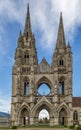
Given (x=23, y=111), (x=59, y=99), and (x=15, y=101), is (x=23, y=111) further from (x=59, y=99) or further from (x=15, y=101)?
(x=59, y=99)

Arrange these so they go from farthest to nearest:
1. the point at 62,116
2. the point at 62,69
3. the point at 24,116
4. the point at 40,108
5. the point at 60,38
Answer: the point at 60,38, the point at 62,69, the point at 40,108, the point at 24,116, the point at 62,116

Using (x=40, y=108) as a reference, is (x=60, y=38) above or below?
above

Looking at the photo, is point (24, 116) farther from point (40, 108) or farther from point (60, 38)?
point (60, 38)

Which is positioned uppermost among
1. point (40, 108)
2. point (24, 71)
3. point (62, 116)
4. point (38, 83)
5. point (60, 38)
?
point (60, 38)

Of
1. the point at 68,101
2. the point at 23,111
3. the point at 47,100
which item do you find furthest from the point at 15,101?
the point at 68,101

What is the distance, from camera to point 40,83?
81.1 meters

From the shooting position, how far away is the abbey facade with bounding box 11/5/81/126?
7600 cm

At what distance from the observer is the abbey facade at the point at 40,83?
76000 mm

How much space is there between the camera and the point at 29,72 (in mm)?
80312

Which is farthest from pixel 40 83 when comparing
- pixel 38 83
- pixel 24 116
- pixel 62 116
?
pixel 62 116

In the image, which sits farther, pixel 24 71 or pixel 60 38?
pixel 60 38

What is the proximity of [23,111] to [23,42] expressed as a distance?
2068 cm

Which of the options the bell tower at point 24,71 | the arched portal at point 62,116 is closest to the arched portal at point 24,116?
the bell tower at point 24,71

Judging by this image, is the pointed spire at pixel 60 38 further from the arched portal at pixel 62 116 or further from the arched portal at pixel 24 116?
the arched portal at pixel 24 116
